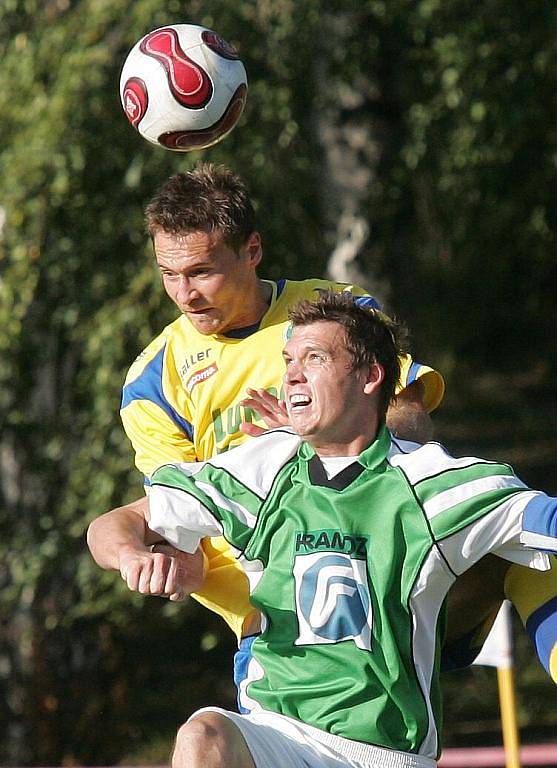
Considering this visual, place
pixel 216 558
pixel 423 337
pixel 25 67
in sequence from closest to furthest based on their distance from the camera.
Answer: pixel 216 558
pixel 25 67
pixel 423 337

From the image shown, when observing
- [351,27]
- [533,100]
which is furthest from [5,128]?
[533,100]

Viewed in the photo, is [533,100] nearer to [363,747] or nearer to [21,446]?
[21,446]

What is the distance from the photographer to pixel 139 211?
7879mm

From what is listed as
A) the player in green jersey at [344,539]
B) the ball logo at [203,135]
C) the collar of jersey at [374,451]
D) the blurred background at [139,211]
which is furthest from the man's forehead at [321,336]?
the blurred background at [139,211]

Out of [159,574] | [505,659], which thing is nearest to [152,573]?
[159,574]

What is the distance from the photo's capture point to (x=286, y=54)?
8.17 meters

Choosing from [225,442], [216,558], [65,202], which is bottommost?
[216,558]

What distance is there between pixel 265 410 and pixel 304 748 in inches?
36.8

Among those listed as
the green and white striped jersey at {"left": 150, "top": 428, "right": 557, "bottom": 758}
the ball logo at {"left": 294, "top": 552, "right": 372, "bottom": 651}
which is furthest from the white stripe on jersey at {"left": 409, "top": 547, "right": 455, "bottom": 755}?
the ball logo at {"left": 294, "top": 552, "right": 372, "bottom": 651}

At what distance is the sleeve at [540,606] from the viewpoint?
3.70 meters

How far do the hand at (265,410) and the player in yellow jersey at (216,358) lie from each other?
171 millimetres

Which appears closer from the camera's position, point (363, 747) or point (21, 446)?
point (363, 747)

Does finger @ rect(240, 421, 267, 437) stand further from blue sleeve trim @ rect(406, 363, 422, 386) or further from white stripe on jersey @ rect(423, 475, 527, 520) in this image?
white stripe on jersey @ rect(423, 475, 527, 520)

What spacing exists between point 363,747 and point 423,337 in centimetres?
689
